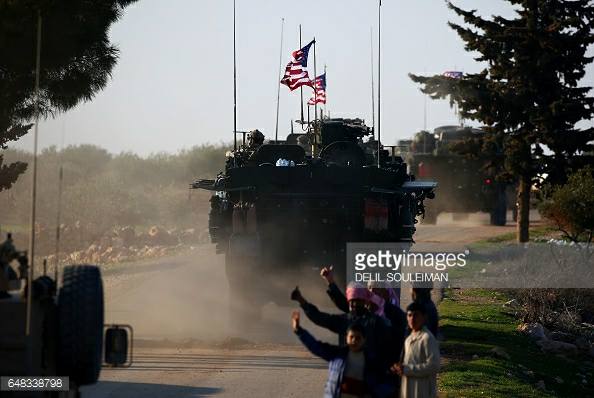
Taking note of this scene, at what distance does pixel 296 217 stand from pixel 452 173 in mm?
23725

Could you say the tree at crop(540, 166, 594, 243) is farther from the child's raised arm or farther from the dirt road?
the child's raised arm

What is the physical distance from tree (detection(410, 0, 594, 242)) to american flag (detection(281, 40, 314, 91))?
391 inches

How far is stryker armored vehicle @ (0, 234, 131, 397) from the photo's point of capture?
7996mm

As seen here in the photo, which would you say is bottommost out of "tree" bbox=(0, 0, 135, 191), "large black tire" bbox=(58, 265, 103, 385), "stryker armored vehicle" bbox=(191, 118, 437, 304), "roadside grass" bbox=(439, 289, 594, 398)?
"roadside grass" bbox=(439, 289, 594, 398)

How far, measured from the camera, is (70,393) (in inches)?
339

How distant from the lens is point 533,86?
3659 centimetres

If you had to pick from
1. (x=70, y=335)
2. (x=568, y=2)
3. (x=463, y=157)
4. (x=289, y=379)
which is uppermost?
(x=568, y=2)

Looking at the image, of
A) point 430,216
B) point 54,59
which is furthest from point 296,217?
point 430,216

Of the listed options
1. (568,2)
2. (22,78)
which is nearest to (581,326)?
(22,78)

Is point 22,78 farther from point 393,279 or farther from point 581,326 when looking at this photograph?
point 581,326

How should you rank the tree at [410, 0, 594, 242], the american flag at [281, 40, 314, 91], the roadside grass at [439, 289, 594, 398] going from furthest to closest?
the tree at [410, 0, 594, 242] < the american flag at [281, 40, 314, 91] < the roadside grass at [439, 289, 594, 398]

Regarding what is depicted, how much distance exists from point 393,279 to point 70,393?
11291 millimetres

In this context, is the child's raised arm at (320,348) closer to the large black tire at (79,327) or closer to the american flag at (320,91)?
the large black tire at (79,327)

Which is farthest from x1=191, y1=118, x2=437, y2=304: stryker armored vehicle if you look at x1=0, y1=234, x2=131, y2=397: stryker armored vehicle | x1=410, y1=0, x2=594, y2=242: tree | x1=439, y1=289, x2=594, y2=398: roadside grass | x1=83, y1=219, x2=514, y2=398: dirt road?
x1=410, y1=0, x2=594, y2=242: tree
